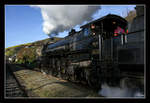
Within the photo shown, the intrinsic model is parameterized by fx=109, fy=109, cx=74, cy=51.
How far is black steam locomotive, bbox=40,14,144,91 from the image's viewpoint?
4336mm

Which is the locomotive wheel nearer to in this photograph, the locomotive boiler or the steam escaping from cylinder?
the locomotive boiler

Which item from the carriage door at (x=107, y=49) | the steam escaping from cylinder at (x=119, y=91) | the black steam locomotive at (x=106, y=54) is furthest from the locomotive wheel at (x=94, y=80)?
the carriage door at (x=107, y=49)

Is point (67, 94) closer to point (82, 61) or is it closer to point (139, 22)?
point (82, 61)

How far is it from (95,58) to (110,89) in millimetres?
1688

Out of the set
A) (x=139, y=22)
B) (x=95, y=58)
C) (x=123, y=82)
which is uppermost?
(x=139, y=22)

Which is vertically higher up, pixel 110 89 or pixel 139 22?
pixel 139 22

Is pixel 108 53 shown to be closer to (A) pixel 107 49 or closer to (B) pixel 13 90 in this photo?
(A) pixel 107 49

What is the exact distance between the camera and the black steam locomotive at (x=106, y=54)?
14.2 feet

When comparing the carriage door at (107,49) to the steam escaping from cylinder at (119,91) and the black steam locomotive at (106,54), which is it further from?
the steam escaping from cylinder at (119,91)

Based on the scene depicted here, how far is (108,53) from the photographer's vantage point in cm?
539

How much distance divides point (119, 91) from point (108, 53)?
1.82 meters
